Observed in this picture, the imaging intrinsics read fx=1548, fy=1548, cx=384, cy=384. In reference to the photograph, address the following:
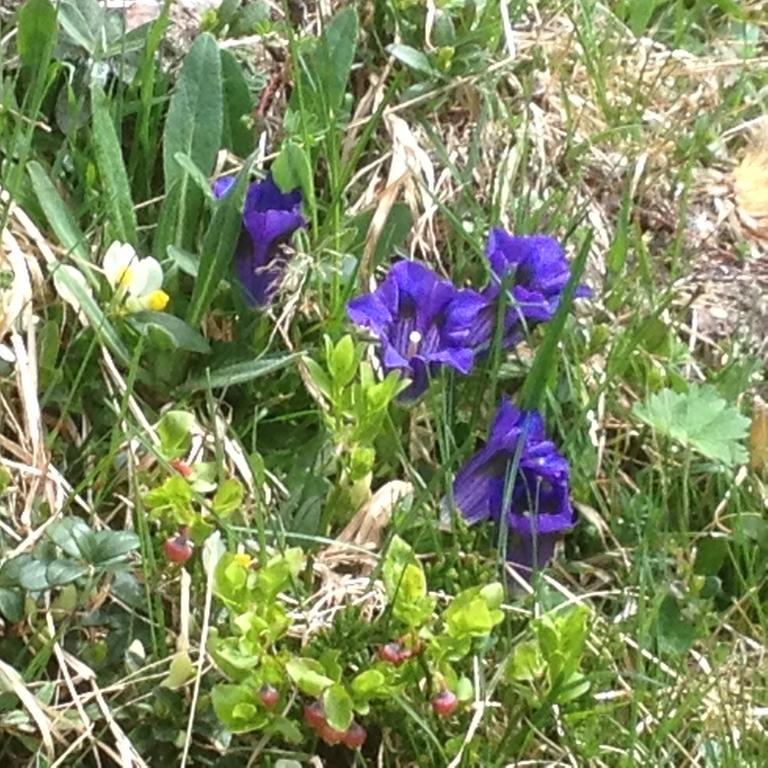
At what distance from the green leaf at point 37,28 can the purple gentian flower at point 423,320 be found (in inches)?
15.6

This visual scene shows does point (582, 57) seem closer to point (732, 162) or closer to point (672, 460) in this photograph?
point (732, 162)

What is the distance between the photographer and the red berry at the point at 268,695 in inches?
44.0

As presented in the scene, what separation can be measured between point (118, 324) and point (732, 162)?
84 centimetres

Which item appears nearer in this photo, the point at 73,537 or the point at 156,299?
the point at 73,537

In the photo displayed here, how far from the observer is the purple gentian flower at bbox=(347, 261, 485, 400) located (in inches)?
54.1

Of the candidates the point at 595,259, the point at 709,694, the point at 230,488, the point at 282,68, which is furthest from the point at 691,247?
the point at 230,488

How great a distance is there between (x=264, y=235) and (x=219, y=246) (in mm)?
43

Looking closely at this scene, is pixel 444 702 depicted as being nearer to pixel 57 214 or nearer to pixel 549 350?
pixel 549 350

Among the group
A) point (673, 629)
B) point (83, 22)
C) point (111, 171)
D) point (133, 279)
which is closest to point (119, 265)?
point (133, 279)

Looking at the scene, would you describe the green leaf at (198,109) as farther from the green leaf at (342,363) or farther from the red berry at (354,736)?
the red berry at (354,736)

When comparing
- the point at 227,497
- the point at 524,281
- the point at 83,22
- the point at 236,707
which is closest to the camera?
the point at 236,707

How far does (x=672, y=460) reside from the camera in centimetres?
147

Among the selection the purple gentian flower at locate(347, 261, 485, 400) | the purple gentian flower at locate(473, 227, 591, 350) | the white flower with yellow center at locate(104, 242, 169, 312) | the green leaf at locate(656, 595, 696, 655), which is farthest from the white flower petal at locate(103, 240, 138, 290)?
the green leaf at locate(656, 595, 696, 655)

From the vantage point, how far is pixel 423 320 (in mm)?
1398
